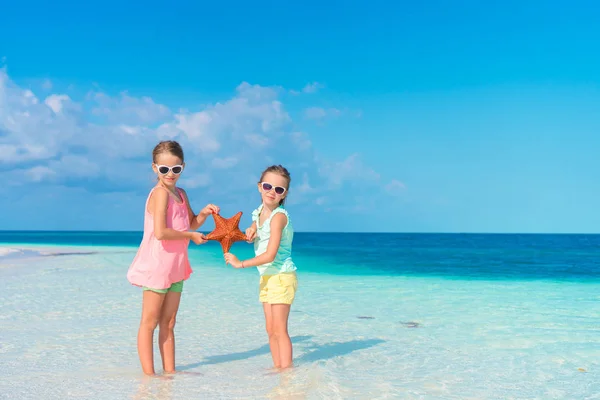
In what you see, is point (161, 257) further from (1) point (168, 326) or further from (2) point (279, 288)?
(2) point (279, 288)

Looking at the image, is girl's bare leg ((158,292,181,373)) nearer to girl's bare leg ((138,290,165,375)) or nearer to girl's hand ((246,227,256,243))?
girl's bare leg ((138,290,165,375))

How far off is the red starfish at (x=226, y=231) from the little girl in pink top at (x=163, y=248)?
109 millimetres

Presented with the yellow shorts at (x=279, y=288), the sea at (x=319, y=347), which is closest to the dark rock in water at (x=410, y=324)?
the sea at (x=319, y=347)

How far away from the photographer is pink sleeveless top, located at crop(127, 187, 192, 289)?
14.4 ft

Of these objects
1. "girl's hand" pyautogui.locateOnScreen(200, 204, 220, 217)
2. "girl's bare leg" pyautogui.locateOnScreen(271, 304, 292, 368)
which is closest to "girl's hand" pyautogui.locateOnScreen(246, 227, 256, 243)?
"girl's hand" pyautogui.locateOnScreen(200, 204, 220, 217)

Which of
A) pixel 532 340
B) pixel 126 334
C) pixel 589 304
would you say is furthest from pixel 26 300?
pixel 589 304

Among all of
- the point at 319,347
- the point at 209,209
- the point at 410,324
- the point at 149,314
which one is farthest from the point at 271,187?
the point at 410,324

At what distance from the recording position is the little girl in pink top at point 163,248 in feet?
14.4

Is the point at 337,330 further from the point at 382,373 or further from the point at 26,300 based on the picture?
the point at 26,300

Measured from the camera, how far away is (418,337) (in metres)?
6.73

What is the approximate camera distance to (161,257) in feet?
14.5

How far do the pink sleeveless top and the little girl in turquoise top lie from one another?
42 cm

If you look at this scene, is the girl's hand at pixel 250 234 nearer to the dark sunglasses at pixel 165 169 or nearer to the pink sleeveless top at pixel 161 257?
the pink sleeveless top at pixel 161 257

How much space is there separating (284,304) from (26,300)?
6.50 meters
